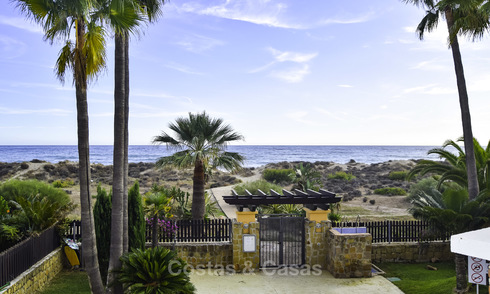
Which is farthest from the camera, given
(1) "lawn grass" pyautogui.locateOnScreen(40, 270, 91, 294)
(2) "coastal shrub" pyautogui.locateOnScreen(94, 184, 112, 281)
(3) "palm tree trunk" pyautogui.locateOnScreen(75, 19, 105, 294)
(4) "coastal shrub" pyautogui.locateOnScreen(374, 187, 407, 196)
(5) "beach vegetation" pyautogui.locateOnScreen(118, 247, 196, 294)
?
(4) "coastal shrub" pyautogui.locateOnScreen(374, 187, 407, 196)

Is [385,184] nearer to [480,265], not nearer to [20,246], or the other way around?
[480,265]

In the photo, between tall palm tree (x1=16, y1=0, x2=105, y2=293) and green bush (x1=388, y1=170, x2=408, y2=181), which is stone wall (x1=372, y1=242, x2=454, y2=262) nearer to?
tall palm tree (x1=16, y1=0, x2=105, y2=293)

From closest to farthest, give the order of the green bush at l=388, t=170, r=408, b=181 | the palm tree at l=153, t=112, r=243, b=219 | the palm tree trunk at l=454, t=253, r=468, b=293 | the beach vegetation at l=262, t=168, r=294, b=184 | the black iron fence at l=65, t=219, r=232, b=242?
the palm tree trunk at l=454, t=253, r=468, b=293 < the black iron fence at l=65, t=219, r=232, b=242 < the palm tree at l=153, t=112, r=243, b=219 < the beach vegetation at l=262, t=168, r=294, b=184 < the green bush at l=388, t=170, r=408, b=181

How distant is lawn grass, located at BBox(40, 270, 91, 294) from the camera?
1092 centimetres

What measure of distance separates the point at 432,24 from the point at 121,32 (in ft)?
35.3

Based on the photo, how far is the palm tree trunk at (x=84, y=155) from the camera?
8.65 metres

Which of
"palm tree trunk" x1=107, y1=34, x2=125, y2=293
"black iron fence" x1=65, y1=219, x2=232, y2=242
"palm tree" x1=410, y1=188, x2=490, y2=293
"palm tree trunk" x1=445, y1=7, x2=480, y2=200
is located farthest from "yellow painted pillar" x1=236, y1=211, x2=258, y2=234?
"palm tree trunk" x1=445, y1=7, x2=480, y2=200

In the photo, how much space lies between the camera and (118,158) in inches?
364

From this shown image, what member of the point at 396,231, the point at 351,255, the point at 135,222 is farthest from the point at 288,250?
the point at 135,222

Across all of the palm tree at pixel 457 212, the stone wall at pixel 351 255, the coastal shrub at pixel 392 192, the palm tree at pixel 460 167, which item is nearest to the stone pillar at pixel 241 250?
the stone wall at pixel 351 255

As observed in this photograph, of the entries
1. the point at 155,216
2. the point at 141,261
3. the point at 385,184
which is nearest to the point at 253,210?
the point at 155,216

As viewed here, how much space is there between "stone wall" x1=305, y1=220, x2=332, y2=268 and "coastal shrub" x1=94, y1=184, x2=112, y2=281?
6418 mm

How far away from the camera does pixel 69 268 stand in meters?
13.1

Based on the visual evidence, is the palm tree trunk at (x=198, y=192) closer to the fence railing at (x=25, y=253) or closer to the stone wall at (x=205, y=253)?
the stone wall at (x=205, y=253)
